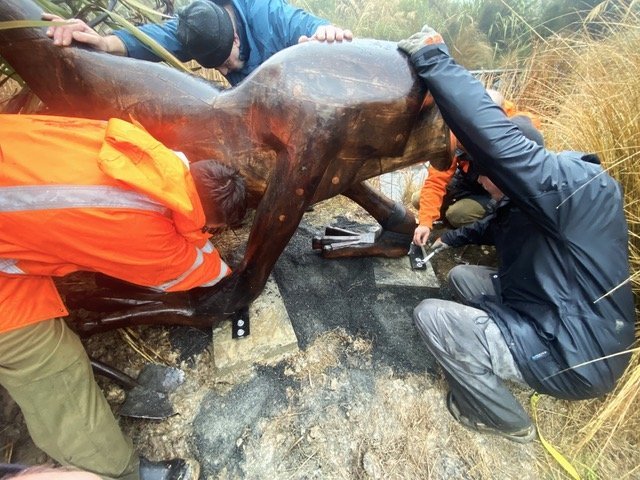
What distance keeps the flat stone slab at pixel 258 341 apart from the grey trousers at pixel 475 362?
73 centimetres

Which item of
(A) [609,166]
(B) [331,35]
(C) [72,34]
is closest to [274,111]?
(B) [331,35]

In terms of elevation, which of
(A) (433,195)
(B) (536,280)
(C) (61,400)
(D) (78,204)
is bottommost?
(C) (61,400)

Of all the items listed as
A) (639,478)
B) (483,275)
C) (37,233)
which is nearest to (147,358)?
(37,233)

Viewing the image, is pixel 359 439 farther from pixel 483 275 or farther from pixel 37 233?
pixel 37 233

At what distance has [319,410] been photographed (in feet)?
5.82

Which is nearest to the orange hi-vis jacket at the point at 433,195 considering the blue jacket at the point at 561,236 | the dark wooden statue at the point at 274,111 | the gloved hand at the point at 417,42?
the dark wooden statue at the point at 274,111

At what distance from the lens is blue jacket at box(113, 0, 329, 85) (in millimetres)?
2238

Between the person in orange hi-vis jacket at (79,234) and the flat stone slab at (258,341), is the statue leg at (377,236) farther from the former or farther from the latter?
the person in orange hi-vis jacket at (79,234)

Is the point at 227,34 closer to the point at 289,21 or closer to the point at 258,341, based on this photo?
the point at 289,21

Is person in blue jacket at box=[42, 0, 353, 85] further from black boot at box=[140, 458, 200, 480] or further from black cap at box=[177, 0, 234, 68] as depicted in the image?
black boot at box=[140, 458, 200, 480]

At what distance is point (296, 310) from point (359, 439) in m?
0.77

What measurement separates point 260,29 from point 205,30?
1.55ft

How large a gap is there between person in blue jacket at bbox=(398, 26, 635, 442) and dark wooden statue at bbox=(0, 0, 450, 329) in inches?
7.8

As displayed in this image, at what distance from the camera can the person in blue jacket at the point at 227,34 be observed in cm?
200
